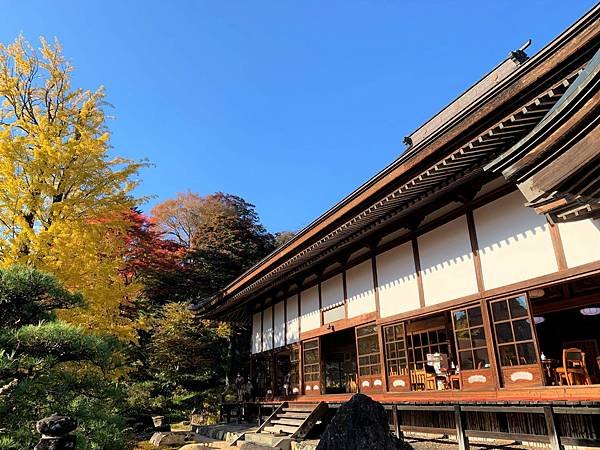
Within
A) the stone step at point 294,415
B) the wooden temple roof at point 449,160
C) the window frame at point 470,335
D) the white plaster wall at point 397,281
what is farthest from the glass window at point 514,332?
the stone step at point 294,415

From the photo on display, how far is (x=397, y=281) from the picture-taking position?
953 centimetres

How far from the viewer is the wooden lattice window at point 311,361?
12581 mm

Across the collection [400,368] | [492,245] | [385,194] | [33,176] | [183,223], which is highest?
[183,223]

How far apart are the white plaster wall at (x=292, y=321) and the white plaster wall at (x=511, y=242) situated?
Answer: 7767 millimetres

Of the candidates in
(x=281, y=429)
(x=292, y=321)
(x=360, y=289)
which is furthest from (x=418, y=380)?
(x=292, y=321)

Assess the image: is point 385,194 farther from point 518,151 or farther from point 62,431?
point 62,431

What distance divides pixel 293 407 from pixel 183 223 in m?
24.2

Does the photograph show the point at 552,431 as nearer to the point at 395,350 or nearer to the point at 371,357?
the point at 395,350

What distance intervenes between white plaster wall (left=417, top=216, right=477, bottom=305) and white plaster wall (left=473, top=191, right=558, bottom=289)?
32 centimetres

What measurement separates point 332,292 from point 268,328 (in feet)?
17.0

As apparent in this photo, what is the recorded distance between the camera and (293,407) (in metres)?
12.6

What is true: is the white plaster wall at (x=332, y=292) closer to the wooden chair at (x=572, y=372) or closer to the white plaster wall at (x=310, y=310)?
the white plaster wall at (x=310, y=310)

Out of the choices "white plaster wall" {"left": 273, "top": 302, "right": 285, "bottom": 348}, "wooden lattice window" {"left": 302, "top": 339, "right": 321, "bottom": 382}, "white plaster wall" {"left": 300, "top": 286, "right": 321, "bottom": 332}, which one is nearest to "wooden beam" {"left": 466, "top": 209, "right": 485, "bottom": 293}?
"white plaster wall" {"left": 300, "top": 286, "right": 321, "bottom": 332}

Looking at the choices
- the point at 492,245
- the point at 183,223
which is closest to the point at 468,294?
the point at 492,245
